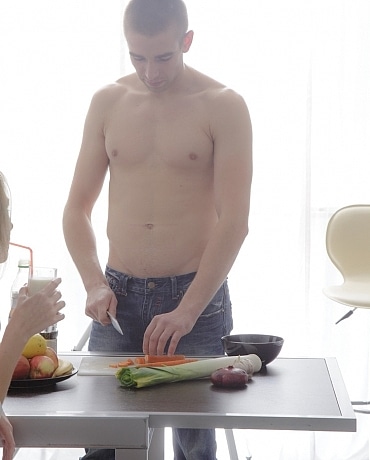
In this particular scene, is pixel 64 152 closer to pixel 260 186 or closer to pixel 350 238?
pixel 260 186

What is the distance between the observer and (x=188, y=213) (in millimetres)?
2223

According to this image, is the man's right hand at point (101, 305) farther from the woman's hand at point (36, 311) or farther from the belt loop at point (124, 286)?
the woman's hand at point (36, 311)

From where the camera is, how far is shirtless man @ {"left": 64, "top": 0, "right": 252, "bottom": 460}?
2143 mm

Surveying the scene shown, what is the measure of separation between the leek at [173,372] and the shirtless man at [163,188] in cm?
32

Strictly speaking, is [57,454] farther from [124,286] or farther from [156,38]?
[156,38]

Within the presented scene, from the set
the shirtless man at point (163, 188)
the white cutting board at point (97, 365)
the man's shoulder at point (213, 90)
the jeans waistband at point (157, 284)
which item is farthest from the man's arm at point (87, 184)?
the white cutting board at point (97, 365)

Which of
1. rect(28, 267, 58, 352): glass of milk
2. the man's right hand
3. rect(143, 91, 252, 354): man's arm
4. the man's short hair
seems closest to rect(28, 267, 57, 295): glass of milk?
rect(28, 267, 58, 352): glass of milk

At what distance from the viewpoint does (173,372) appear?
1.68m

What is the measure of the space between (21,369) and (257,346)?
0.48 metres

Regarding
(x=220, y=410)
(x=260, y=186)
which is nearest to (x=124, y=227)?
(x=220, y=410)

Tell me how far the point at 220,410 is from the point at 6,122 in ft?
8.19

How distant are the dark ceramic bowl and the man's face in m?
0.70

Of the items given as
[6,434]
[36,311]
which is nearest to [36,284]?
[36,311]

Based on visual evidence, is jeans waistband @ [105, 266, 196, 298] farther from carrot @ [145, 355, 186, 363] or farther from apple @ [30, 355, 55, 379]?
apple @ [30, 355, 55, 379]
